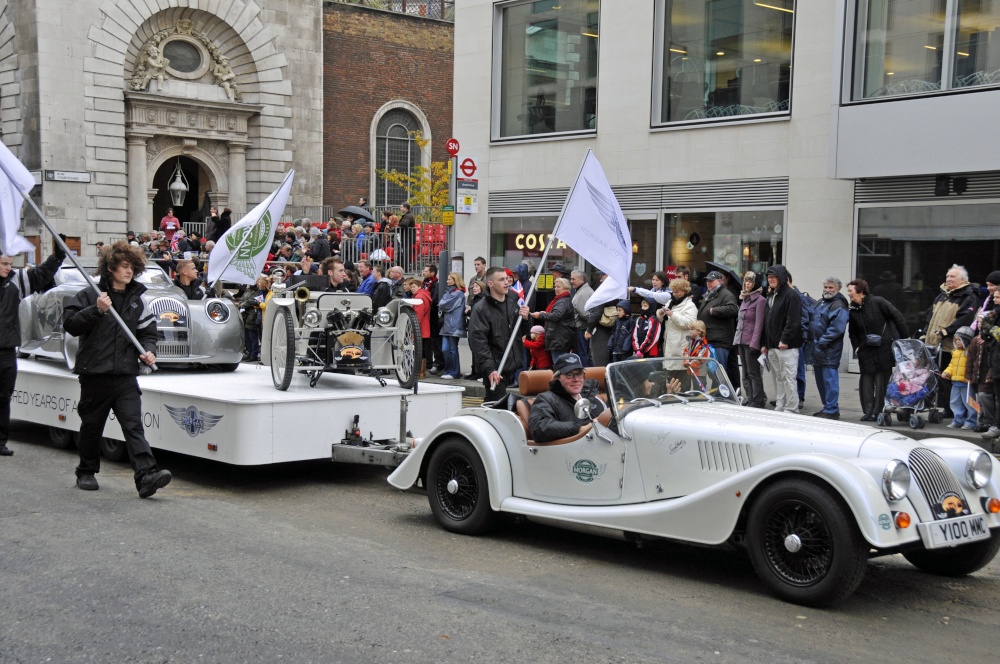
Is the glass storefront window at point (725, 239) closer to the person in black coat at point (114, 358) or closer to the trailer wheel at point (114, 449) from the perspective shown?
the trailer wheel at point (114, 449)

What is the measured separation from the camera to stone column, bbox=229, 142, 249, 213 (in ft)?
118

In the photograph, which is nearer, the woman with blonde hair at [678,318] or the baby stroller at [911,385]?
the baby stroller at [911,385]

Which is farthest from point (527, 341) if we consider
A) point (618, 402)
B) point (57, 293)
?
point (618, 402)

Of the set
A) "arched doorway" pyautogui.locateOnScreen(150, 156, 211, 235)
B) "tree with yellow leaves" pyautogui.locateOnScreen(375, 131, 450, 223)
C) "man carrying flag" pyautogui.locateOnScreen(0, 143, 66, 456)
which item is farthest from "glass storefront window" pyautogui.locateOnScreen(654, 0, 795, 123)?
"arched doorway" pyautogui.locateOnScreen(150, 156, 211, 235)

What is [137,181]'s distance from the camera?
111 feet

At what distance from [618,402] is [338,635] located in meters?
2.64

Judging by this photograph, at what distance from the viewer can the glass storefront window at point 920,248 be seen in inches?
626

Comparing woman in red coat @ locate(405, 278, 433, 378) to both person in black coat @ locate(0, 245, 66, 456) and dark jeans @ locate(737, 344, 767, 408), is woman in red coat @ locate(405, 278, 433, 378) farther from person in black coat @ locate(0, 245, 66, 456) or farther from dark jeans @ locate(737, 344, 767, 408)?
person in black coat @ locate(0, 245, 66, 456)

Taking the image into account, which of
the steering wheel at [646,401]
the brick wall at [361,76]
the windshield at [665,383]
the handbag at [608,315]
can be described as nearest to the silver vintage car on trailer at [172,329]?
the handbag at [608,315]

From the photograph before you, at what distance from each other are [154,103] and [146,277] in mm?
23446

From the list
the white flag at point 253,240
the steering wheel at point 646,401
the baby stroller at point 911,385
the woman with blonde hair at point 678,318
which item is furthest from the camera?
the woman with blonde hair at point 678,318

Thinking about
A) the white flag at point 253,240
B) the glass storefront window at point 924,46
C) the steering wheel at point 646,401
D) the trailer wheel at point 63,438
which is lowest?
the trailer wheel at point 63,438

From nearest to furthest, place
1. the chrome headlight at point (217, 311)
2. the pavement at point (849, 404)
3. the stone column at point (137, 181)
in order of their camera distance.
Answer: the pavement at point (849, 404), the chrome headlight at point (217, 311), the stone column at point (137, 181)

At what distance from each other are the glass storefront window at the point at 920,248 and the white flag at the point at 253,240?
9.60m
